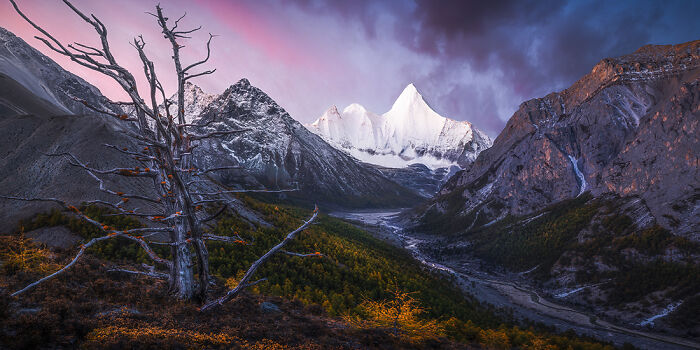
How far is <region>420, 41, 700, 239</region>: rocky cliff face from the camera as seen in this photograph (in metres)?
89.4

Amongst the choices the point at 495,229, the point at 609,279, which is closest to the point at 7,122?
the point at 609,279

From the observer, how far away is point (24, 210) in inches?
733

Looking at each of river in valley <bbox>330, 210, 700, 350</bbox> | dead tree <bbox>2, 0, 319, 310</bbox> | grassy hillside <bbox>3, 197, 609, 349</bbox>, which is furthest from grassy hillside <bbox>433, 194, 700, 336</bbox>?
dead tree <bbox>2, 0, 319, 310</bbox>

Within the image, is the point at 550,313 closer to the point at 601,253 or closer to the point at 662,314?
the point at 662,314

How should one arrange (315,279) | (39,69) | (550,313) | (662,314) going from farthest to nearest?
(39,69)
(550,313)
(662,314)
(315,279)

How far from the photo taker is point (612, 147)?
416ft

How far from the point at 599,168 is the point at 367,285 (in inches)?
5710

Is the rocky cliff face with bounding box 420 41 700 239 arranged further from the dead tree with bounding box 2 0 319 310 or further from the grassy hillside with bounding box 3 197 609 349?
the dead tree with bounding box 2 0 319 310

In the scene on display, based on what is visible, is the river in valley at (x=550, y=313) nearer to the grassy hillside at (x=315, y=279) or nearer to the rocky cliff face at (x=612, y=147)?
the grassy hillside at (x=315, y=279)

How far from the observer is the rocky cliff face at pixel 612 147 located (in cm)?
8935

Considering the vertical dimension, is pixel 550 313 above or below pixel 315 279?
below

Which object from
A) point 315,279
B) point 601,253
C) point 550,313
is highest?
point 601,253

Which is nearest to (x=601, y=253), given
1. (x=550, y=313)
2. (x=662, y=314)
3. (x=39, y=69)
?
(x=662, y=314)

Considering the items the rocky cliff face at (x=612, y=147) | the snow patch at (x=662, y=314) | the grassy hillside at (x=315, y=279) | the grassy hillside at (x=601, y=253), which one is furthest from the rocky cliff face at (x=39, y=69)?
the rocky cliff face at (x=612, y=147)
